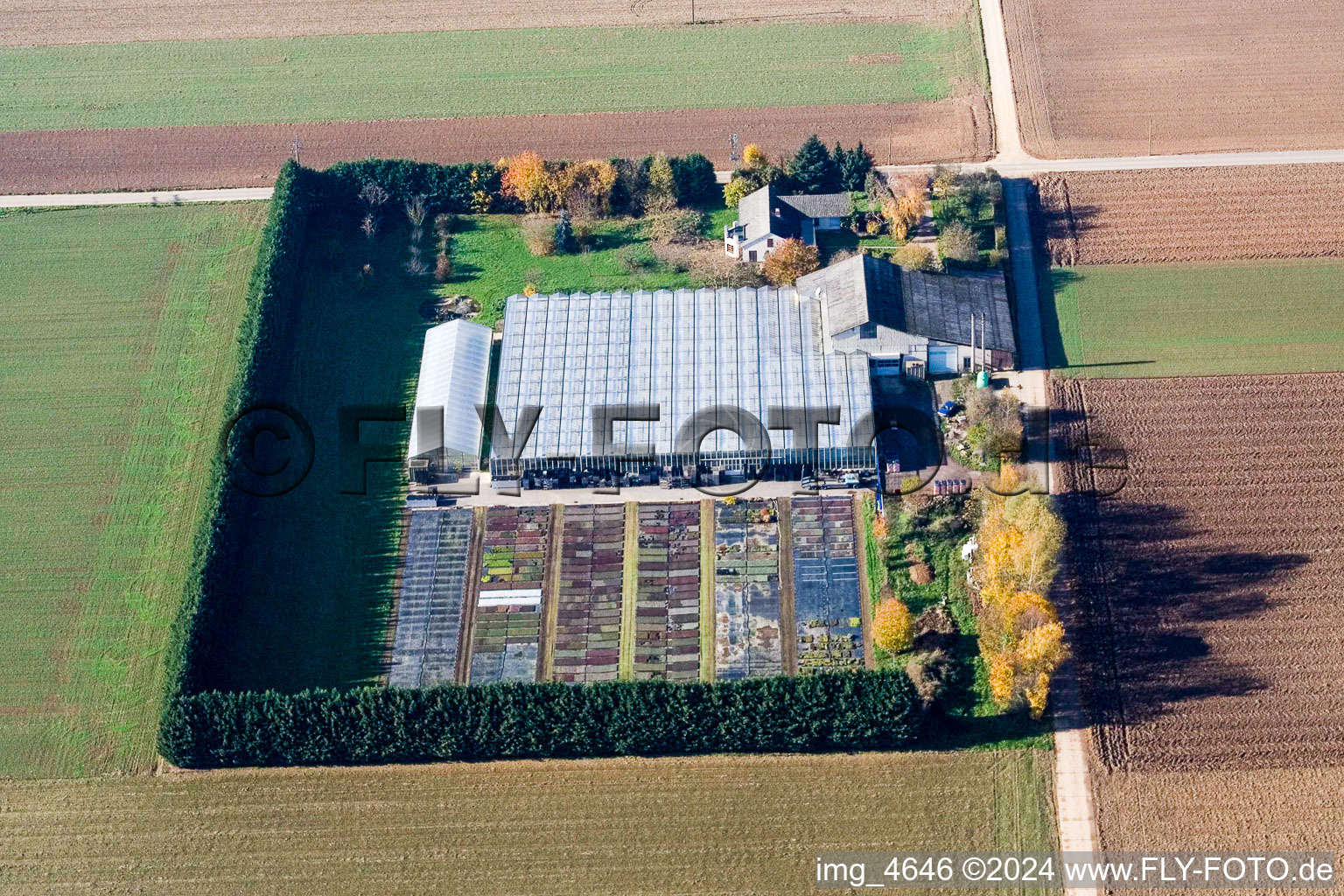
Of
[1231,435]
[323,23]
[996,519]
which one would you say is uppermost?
[323,23]

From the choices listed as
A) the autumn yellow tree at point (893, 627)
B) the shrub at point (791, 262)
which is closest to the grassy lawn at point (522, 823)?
the autumn yellow tree at point (893, 627)

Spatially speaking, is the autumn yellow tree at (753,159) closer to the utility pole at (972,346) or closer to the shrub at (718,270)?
the shrub at (718,270)

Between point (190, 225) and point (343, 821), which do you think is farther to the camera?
point (190, 225)

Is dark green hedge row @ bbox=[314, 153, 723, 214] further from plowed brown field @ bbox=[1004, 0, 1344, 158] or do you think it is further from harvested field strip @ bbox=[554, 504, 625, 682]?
harvested field strip @ bbox=[554, 504, 625, 682]

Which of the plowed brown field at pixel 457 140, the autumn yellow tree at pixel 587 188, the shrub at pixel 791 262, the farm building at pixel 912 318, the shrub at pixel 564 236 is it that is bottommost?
the farm building at pixel 912 318

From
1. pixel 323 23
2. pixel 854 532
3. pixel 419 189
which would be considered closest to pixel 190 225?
pixel 419 189

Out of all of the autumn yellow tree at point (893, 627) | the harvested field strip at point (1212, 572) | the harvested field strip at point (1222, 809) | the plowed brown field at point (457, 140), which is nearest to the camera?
the harvested field strip at point (1222, 809)

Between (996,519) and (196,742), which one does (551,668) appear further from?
(996,519)

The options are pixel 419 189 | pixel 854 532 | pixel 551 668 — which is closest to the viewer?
pixel 551 668
